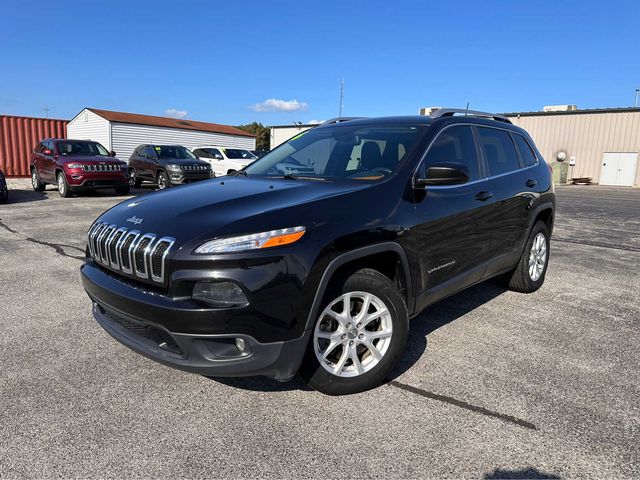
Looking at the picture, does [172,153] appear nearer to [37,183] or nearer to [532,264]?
[37,183]

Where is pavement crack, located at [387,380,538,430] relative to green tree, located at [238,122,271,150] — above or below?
below

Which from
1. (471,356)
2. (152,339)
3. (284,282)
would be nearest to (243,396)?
(152,339)

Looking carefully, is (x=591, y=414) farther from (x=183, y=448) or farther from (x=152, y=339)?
(x=152, y=339)

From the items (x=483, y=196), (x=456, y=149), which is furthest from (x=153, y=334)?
(x=483, y=196)

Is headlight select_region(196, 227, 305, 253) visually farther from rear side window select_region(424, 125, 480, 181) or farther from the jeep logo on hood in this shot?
rear side window select_region(424, 125, 480, 181)

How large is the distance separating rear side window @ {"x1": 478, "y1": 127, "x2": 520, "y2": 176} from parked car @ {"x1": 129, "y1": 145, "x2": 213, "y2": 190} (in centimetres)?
1203

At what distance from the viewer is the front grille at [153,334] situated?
8.16ft

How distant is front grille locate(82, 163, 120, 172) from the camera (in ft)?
44.4

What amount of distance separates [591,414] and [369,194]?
1784 millimetres

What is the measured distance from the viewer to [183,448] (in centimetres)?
235

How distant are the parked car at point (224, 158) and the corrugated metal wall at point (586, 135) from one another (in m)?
22.8

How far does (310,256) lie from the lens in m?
2.50

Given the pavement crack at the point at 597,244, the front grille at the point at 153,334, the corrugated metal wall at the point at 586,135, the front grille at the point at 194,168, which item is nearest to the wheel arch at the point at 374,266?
the front grille at the point at 153,334

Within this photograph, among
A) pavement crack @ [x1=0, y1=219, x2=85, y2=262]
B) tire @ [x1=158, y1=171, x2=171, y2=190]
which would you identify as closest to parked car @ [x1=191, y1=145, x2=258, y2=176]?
tire @ [x1=158, y1=171, x2=171, y2=190]
